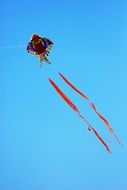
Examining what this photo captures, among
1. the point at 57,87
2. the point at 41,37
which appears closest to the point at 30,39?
the point at 41,37

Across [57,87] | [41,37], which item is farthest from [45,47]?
[57,87]

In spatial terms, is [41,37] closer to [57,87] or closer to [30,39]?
[30,39]

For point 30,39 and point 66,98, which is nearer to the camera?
point 66,98

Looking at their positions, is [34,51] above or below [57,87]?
above

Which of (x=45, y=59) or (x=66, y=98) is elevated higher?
(x=45, y=59)

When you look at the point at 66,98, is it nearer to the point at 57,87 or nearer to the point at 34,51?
the point at 57,87
